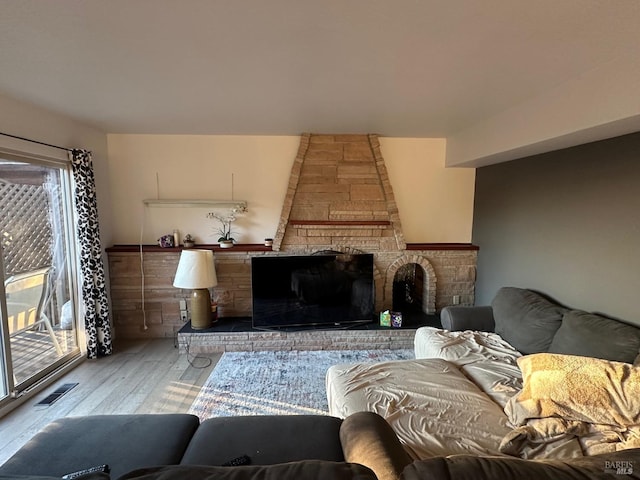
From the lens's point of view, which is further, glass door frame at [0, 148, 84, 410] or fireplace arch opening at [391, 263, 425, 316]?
fireplace arch opening at [391, 263, 425, 316]

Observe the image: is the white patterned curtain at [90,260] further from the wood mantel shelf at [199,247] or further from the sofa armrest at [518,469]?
the sofa armrest at [518,469]

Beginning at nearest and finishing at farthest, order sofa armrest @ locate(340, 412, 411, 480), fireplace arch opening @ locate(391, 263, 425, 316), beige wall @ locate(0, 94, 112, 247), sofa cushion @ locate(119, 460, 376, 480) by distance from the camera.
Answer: sofa cushion @ locate(119, 460, 376, 480), sofa armrest @ locate(340, 412, 411, 480), beige wall @ locate(0, 94, 112, 247), fireplace arch opening @ locate(391, 263, 425, 316)

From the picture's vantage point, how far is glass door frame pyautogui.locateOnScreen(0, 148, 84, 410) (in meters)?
2.47

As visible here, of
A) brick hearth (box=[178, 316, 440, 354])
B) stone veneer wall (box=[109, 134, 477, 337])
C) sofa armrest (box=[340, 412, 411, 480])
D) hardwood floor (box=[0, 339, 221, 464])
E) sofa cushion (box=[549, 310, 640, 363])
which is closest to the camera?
sofa armrest (box=[340, 412, 411, 480])

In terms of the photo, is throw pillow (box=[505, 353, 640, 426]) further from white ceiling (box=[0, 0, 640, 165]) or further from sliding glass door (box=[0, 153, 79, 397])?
sliding glass door (box=[0, 153, 79, 397])

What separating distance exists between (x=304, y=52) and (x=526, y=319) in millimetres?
2598

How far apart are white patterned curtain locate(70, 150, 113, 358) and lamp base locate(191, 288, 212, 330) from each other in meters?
0.86

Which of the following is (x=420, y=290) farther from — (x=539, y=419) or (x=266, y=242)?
(x=539, y=419)

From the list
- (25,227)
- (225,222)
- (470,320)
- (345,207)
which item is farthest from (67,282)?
(470,320)

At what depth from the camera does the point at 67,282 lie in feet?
10.6

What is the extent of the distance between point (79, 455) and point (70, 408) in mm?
1479

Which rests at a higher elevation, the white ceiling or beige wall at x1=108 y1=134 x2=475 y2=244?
the white ceiling

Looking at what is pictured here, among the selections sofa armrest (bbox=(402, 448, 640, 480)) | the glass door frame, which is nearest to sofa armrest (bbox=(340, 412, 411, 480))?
sofa armrest (bbox=(402, 448, 640, 480))

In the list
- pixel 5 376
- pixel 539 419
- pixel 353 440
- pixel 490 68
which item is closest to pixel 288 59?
pixel 490 68
